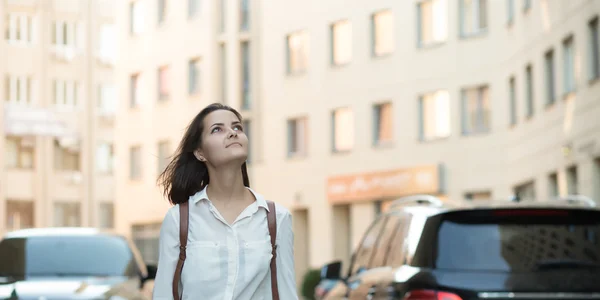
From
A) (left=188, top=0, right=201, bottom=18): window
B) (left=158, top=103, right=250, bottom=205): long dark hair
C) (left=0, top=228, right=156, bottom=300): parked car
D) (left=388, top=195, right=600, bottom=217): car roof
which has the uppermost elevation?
(left=188, top=0, right=201, bottom=18): window

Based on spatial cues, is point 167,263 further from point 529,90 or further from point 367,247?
point 529,90

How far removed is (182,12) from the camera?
53594 millimetres

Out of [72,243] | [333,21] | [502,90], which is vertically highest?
[333,21]

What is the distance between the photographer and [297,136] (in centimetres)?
4684

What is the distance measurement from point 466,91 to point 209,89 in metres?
14.0

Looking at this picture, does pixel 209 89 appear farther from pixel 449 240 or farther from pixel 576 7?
pixel 449 240

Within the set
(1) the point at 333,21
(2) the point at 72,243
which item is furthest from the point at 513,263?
(1) the point at 333,21

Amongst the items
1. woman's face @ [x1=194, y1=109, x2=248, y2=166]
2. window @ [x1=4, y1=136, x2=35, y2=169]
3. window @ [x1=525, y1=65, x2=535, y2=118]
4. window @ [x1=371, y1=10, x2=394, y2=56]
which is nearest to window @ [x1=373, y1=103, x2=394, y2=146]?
window @ [x1=371, y1=10, x2=394, y2=56]

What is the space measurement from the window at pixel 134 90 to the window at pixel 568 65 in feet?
101

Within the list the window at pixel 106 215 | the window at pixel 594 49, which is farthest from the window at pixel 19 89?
the window at pixel 594 49

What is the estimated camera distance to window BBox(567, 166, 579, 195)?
28984 mm

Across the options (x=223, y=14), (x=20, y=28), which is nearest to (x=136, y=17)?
(x=223, y=14)

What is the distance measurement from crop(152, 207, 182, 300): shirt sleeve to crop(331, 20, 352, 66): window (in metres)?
39.5

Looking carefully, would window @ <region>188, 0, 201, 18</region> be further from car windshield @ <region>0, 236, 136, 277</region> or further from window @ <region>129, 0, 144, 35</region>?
car windshield @ <region>0, 236, 136, 277</region>
